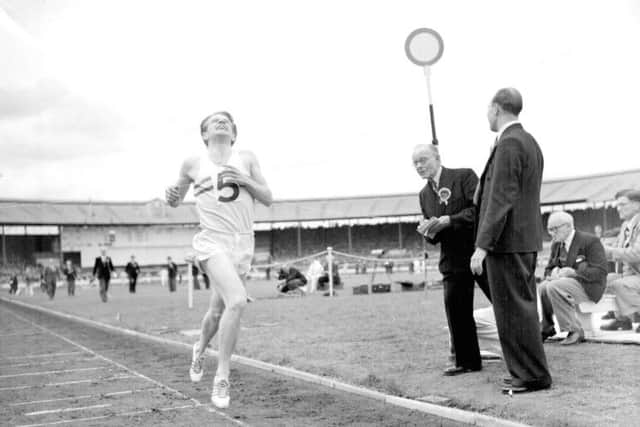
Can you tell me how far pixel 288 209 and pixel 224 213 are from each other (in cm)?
8413

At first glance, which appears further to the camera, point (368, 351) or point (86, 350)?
point (86, 350)

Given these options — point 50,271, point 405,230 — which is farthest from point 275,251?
point 50,271

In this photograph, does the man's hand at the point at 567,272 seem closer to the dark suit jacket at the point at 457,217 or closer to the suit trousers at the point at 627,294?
the suit trousers at the point at 627,294

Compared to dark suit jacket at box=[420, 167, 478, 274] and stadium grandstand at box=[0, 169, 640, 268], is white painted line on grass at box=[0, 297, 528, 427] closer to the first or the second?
dark suit jacket at box=[420, 167, 478, 274]

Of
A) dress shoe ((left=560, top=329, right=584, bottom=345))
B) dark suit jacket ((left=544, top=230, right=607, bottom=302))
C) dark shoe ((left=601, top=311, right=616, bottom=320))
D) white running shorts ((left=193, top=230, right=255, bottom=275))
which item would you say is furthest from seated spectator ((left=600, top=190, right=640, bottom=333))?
white running shorts ((left=193, top=230, right=255, bottom=275))

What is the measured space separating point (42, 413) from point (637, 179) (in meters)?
67.4

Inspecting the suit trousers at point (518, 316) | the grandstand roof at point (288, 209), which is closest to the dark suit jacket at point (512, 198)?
the suit trousers at point (518, 316)

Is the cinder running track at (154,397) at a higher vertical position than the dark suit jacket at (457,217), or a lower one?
lower

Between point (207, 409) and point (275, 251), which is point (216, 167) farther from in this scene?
point (275, 251)

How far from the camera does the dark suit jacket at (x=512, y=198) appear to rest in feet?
18.1

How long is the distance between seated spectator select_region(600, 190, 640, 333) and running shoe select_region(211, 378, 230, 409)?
177 inches

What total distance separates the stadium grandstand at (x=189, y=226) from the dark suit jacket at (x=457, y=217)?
68.0 metres

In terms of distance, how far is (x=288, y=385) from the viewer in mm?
6809

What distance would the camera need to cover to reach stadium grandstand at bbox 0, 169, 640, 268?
7750 centimetres
